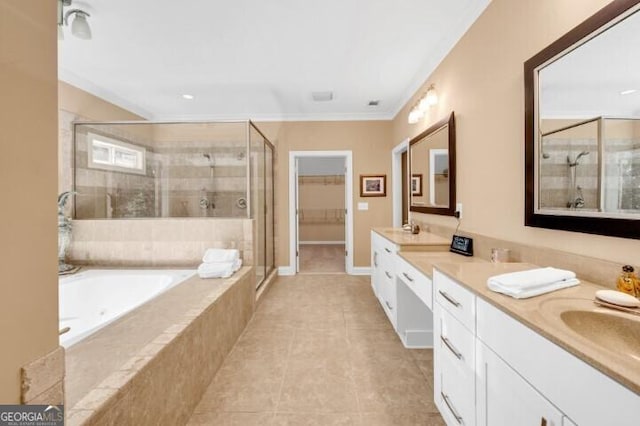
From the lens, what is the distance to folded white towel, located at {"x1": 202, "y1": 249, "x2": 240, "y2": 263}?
261cm

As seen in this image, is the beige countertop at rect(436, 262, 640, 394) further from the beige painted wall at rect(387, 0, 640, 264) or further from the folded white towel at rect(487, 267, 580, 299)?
the beige painted wall at rect(387, 0, 640, 264)

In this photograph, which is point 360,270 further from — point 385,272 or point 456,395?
point 456,395

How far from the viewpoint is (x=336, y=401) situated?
165 cm

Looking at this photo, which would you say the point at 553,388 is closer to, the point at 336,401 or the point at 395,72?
the point at 336,401

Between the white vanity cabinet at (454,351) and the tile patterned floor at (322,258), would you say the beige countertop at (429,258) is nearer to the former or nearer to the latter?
the white vanity cabinet at (454,351)

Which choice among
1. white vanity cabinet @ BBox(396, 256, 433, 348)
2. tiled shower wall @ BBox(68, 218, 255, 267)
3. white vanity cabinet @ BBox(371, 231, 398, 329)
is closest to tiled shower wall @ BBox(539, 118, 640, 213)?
white vanity cabinet @ BBox(396, 256, 433, 348)

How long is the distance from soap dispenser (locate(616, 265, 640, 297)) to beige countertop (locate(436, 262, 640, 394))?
0.27 feet

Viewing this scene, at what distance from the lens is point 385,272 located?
2.74m

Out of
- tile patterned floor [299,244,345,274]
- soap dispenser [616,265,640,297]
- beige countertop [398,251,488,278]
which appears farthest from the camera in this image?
tile patterned floor [299,244,345,274]

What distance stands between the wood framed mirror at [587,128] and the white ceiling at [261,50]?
92 cm

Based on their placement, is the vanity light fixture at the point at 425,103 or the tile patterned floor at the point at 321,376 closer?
the tile patterned floor at the point at 321,376

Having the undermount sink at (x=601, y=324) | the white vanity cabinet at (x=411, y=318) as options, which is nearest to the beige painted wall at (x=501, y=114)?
the undermount sink at (x=601, y=324)

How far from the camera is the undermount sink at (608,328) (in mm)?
831

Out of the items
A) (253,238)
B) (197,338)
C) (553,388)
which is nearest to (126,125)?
(253,238)
